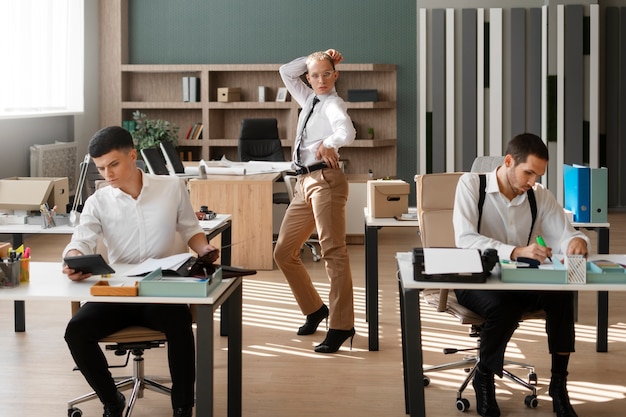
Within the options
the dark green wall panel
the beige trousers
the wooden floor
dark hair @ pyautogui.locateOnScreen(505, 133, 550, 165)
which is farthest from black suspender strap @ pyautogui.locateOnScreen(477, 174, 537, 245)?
the dark green wall panel

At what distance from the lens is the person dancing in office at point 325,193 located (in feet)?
15.0

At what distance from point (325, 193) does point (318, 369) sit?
0.88m

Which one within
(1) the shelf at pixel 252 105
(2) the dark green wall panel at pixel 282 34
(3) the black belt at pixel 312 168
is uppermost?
(2) the dark green wall panel at pixel 282 34

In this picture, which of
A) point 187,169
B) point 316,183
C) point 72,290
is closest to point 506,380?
point 316,183

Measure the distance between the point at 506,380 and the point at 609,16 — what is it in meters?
7.60

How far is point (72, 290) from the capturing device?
9.75ft

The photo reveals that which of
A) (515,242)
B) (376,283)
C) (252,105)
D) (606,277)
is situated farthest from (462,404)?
(252,105)

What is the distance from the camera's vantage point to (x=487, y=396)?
3.65m

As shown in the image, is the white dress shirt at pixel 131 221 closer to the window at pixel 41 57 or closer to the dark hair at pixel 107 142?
the dark hair at pixel 107 142

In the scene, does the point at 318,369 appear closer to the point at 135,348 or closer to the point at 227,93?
the point at 135,348

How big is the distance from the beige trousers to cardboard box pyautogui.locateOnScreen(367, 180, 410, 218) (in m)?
0.34

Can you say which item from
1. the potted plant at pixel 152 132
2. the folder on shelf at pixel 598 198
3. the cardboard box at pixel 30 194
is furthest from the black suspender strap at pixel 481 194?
the potted plant at pixel 152 132

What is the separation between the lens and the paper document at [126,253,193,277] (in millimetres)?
3123

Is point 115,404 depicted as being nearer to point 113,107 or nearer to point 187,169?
point 187,169
